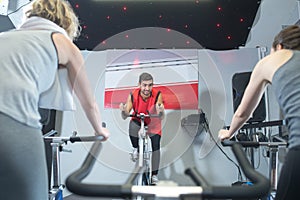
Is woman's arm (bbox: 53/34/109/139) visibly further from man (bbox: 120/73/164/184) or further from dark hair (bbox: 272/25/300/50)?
man (bbox: 120/73/164/184)

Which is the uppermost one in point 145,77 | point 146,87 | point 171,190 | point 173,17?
point 173,17

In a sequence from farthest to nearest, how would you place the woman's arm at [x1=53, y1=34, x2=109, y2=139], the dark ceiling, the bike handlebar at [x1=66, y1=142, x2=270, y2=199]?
the dark ceiling
the woman's arm at [x1=53, y1=34, x2=109, y2=139]
the bike handlebar at [x1=66, y1=142, x2=270, y2=199]

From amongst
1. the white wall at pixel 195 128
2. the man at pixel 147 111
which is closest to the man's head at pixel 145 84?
the man at pixel 147 111

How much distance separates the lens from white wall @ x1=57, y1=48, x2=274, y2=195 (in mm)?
3729

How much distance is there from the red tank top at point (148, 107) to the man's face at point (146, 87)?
48 millimetres

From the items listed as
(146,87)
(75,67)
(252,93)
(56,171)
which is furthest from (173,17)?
(75,67)

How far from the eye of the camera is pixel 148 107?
3.35 metres

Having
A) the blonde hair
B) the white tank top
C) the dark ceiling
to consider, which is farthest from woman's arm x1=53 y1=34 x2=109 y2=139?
the dark ceiling

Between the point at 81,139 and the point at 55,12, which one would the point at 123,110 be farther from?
the point at 55,12

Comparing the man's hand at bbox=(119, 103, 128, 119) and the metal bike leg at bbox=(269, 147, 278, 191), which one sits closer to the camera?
the metal bike leg at bbox=(269, 147, 278, 191)

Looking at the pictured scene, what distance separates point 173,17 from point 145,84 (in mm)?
853

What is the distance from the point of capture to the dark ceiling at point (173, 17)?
304 centimetres

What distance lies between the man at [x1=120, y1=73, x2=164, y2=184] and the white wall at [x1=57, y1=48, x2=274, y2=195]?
257 mm

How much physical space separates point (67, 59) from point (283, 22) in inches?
124
